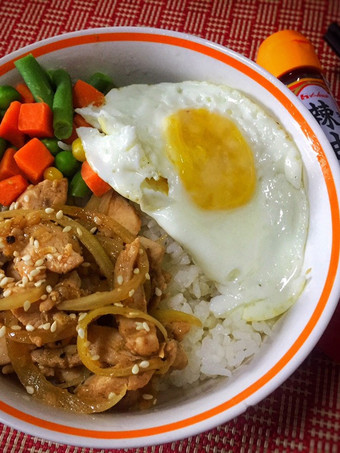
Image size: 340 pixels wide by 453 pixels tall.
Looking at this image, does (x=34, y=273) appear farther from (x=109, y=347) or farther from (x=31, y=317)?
(x=109, y=347)

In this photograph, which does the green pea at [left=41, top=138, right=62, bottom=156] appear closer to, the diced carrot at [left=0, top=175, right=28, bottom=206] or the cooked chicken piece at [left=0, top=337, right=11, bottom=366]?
the diced carrot at [left=0, top=175, right=28, bottom=206]

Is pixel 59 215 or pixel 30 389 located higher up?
pixel 59 215

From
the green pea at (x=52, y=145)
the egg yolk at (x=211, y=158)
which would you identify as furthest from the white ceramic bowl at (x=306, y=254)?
the green pea at (x=52, y=145)

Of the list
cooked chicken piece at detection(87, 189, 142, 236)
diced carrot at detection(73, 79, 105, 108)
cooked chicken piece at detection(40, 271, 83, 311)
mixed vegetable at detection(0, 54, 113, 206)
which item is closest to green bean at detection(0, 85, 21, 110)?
mixed vegetable at detection(0, 54, 113, 206)

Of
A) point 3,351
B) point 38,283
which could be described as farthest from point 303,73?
point 3,351

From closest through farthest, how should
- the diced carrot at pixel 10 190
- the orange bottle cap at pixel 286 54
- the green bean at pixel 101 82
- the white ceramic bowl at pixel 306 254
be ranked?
the white ceramic bowl at pixel 306 254 → the diced carrot at pixel 10 190 → the green bean at pixel 101 82 → the orange bottle cap at pixel 286 54

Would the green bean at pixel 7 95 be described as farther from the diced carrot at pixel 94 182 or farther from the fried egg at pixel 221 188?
the diced carrot at pixel 94 182
